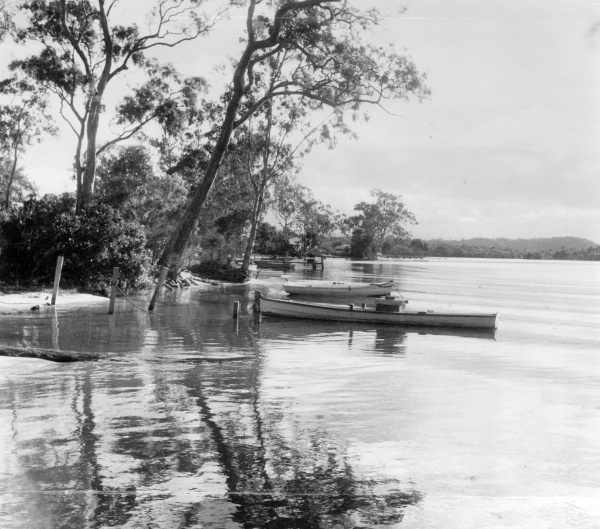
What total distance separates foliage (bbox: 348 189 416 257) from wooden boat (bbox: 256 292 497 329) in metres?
113

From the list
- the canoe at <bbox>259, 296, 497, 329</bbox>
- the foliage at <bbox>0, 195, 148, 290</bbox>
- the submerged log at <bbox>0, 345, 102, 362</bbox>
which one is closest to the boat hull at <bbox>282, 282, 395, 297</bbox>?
the foliage at <bbox>0, 195, 148, 290</bbox>

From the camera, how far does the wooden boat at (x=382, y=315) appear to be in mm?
25188

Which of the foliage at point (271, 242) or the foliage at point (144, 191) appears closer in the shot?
the foliage at point (144, 191)

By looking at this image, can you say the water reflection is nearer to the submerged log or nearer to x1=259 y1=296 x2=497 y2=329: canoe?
the submerged log

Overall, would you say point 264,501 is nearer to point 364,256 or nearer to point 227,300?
point 227,300

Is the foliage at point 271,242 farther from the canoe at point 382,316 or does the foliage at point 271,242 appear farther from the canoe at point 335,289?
the canoe at point 382,316

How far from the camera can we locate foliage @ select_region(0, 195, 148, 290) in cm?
2816

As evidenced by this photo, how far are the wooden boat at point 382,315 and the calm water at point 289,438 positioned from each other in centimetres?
674

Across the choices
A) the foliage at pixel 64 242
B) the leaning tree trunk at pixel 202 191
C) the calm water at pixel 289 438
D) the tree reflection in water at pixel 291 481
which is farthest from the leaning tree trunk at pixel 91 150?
the tree reflection in water at pixel 291 481

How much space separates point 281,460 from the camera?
7.81 meters

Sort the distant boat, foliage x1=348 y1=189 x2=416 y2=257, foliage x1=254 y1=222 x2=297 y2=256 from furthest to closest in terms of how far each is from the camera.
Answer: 1. foliage x1=348 y1=189 x2=416 y2=257
2. foliage x1=254 y1=222 x2=297 y2=256
3. the distant boat

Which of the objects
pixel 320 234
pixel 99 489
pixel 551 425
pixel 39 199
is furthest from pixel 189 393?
pixel 320 234

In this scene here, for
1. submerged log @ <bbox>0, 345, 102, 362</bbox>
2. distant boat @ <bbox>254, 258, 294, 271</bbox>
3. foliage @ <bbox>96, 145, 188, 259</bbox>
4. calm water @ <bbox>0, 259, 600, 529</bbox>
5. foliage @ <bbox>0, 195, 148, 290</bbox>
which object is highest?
foliage @ <bbox>96, 145, 188, 259</bbox>

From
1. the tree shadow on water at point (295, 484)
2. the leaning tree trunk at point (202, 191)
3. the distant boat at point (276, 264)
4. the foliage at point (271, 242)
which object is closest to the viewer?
the tree shadow on water at point (295, 484)
